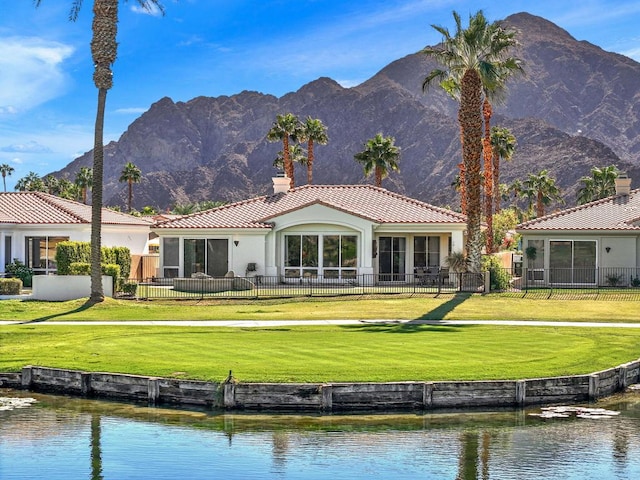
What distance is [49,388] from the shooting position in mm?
21672

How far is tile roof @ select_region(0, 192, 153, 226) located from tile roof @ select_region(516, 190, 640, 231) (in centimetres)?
2319

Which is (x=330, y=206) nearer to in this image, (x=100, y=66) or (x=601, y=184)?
(x=100, y=66)

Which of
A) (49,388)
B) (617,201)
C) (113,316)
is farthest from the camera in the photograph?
(617,201)

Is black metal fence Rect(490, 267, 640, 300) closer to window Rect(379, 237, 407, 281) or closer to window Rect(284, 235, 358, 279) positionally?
window Rect(379, 237, 407, 281)

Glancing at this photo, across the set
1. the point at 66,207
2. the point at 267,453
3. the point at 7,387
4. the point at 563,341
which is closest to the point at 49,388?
the point at 7,387

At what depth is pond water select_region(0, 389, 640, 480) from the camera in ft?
50.6

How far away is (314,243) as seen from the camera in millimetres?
47281

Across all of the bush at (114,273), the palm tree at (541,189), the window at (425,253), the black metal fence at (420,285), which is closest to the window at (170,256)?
the black metal fence at (420,285)

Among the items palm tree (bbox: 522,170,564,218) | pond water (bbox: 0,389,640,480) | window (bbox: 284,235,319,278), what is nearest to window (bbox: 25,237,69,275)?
window (bbox: 284,235,319,278)

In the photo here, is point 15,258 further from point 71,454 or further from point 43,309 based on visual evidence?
point 71,454

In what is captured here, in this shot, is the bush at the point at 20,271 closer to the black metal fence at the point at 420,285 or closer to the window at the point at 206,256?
the black metal fence at the point at 420,285

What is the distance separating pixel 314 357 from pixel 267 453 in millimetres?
6192

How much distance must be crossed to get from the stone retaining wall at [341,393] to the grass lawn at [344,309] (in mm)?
12374

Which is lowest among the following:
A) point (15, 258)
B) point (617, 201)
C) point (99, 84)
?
point (15, 258)
